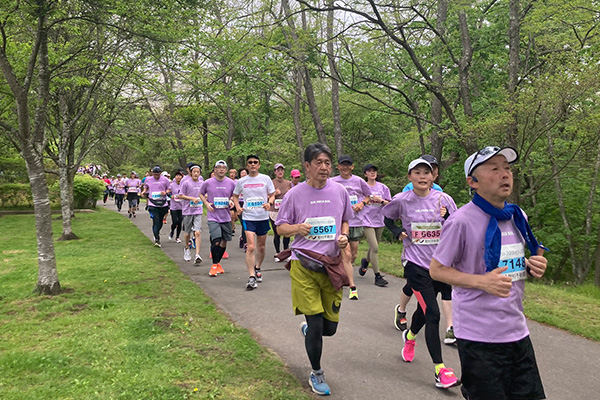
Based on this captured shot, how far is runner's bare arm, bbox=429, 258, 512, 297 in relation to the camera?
2.27m

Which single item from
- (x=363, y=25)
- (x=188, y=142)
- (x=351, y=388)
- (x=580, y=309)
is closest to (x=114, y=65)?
(x=363, y=25)

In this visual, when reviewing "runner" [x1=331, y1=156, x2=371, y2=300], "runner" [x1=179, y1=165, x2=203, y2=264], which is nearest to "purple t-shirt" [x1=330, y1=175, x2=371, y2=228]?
"runner" [x1=331, y1=156, x2=371, y2=300]

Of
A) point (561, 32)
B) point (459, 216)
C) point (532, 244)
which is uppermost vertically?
point (561, 32)

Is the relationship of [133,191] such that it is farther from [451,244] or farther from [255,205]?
[451,244]

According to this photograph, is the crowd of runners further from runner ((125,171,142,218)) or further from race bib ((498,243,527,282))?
runner ((125,171,142,218))

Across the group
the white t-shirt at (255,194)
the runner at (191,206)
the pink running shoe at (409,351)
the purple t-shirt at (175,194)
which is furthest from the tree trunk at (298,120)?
the pink running shoe at (409,351)

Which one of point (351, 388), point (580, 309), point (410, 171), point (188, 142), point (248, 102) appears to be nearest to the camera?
point (351, 388)

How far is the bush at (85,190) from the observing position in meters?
23.4

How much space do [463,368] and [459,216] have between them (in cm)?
91

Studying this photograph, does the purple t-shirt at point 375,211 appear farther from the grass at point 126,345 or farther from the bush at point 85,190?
the bush at point 85,190

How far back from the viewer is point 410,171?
441cm

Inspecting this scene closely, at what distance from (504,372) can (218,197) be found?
6.48 m

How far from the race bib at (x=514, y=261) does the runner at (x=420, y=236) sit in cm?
138

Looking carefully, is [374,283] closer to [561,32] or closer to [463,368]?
[463,368]
